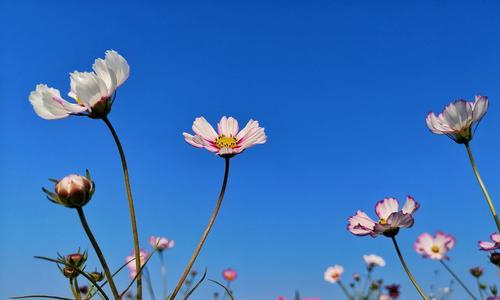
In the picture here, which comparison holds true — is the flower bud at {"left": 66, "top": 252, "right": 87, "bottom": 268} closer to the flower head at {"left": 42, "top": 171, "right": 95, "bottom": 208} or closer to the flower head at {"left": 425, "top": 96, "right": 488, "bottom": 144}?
the flower head at {"left": 42, "top": 171, "right": 95, "bottom": 208}

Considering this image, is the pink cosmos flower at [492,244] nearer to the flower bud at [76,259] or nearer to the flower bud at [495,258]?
the flower bud at [495,258]

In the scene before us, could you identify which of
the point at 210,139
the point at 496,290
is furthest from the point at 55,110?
the point at 496,290

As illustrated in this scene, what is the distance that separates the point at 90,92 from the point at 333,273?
13.1 ft

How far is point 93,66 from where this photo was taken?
110 centimetres

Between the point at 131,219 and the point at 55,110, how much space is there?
326 mm

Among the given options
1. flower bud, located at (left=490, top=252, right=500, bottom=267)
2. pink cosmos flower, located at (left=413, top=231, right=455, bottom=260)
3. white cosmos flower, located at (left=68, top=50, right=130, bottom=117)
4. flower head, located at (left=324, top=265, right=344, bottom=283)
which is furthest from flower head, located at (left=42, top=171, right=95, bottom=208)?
flower head, located at (left=324, top=265, right=344, bottom=283)

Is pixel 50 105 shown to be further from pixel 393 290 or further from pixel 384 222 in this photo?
pixel 393 290

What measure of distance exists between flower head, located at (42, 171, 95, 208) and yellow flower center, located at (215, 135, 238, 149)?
39 centimetres

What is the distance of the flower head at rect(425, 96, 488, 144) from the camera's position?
1438mm

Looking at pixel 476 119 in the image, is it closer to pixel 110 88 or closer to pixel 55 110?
pixel 110 88

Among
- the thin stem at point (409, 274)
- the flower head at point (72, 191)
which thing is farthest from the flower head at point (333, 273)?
the flower head at point (72, 191)

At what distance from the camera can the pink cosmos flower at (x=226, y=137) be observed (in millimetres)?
1208

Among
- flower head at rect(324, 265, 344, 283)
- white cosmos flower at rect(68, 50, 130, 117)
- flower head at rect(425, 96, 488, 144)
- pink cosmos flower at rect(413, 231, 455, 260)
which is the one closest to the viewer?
white cosmos flower at rect(68, 50, 130, 117)

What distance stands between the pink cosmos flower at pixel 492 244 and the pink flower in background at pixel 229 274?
138 inches
